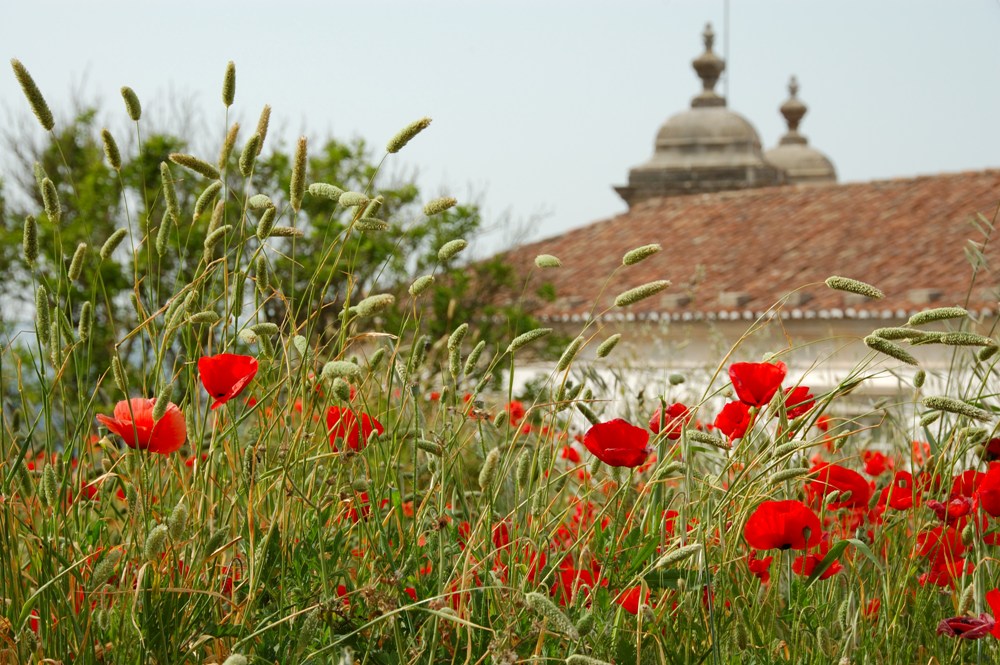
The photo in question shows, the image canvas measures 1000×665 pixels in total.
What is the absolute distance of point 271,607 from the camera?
2.00m

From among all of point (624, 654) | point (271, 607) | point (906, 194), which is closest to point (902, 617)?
point (624, 654)

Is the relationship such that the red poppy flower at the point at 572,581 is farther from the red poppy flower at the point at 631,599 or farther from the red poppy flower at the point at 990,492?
the red poppy flower at the point at 990,492

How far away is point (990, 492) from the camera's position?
213 centimetres

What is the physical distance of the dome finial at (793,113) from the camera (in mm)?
37094

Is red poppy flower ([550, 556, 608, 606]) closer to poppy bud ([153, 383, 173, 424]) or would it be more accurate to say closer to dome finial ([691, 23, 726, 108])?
poppy bud ([153, 383, 173, 424])

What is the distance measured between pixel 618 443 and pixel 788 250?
15990mm

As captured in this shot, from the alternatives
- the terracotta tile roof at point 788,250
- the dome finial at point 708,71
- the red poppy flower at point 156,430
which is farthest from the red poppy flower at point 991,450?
the dome finial at point 708,71

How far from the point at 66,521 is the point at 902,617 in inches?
56.3

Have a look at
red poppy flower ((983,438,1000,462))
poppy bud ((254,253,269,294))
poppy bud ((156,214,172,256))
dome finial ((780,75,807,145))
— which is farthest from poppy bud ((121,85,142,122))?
dome finial ((780,75,807,145))

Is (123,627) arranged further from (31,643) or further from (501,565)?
(501,565)

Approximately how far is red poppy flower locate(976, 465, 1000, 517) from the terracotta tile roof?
37.2 ft

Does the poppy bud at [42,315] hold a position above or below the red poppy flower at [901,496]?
above

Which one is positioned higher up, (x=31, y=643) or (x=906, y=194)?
(x=906, y=194)

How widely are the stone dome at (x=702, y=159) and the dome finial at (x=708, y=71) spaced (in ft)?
0.12
